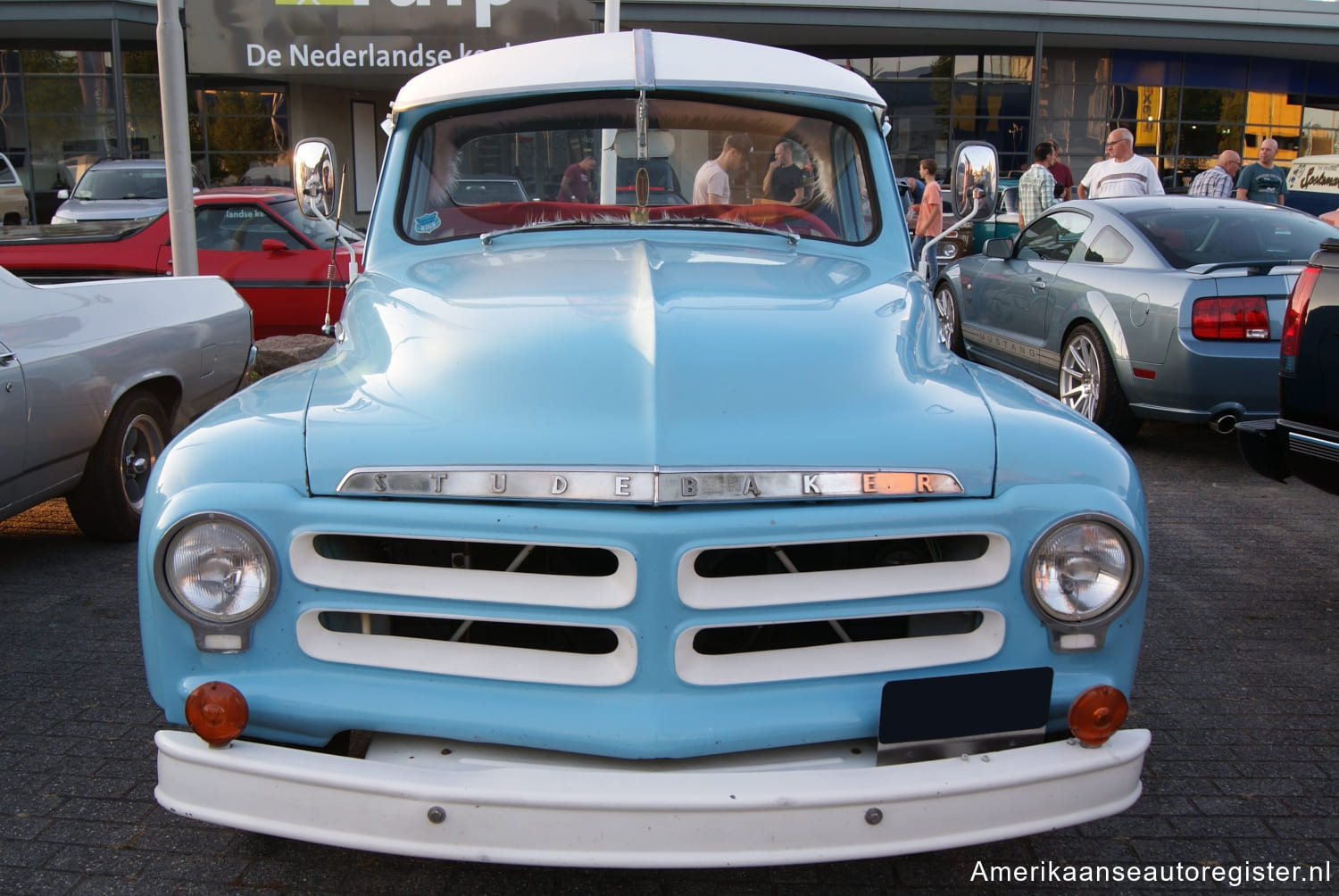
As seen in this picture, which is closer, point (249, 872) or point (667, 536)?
point (667, 536)

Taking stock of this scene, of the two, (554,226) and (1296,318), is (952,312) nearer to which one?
(1296,318)

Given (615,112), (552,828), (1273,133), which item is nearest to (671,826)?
(552,828)

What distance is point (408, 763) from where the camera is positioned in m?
2.15

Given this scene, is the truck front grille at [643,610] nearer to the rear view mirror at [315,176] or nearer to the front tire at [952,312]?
the rear view mirror at [315,176]

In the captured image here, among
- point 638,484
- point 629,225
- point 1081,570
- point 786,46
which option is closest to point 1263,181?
point 629,225

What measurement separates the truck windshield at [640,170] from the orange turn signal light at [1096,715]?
1.87 m

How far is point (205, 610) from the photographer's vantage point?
2186 millimetres

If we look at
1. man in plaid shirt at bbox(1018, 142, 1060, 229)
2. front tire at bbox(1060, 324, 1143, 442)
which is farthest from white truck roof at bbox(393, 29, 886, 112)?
man in plaid shirt at bbox(1018, 142, 1060, 229)

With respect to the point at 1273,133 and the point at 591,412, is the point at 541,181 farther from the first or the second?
the point at 1273,133

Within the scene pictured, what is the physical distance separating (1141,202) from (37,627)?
6.83m

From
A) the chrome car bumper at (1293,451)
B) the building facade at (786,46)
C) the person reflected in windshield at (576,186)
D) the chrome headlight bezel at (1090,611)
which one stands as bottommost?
the chrome car bumper at (1293,451)

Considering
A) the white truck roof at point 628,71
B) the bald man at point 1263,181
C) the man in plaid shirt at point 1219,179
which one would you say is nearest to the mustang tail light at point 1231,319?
the white truck roof at point 628,71

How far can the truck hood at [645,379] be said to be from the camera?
220 cm

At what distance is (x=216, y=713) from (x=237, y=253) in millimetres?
8357
